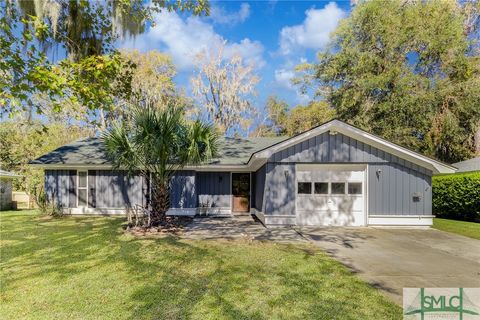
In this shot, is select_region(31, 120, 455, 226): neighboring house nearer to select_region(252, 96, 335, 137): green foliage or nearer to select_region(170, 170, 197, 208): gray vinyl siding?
select_region(170, 170, 197, 208): gray vinyl siding

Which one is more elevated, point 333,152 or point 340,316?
point 333,152

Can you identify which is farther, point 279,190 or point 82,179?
point 82,179

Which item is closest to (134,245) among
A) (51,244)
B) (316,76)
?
(51,244)

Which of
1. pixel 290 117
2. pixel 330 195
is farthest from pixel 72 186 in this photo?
pixel 290 117

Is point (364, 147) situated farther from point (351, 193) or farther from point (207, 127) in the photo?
point (207, 127)

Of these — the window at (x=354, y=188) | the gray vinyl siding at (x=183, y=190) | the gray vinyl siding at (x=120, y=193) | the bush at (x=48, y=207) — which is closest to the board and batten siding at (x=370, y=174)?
the window at (x=354, y=188)

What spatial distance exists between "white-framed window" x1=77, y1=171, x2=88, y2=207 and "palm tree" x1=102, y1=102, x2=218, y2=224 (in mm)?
4755

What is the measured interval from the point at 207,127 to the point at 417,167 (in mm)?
7855

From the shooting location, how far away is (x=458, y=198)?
40.4 feet

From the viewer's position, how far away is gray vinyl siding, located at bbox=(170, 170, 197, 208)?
12.4m

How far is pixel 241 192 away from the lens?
1352 centimetres

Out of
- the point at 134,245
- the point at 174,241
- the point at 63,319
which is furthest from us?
the point at 174,241

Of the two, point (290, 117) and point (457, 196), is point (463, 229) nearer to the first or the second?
point (457, 196)

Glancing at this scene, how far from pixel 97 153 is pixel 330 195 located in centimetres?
1084
